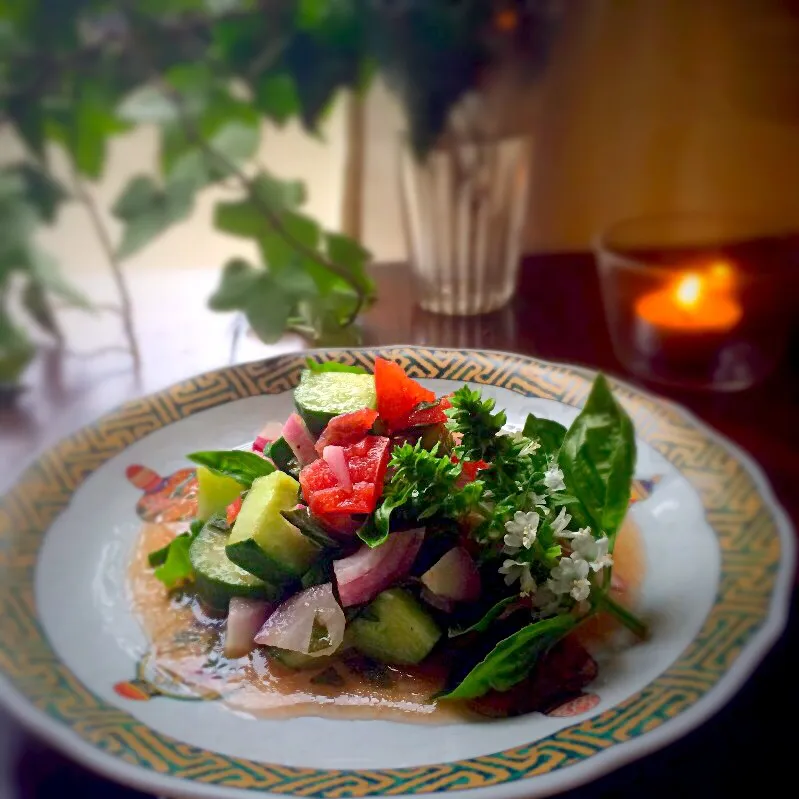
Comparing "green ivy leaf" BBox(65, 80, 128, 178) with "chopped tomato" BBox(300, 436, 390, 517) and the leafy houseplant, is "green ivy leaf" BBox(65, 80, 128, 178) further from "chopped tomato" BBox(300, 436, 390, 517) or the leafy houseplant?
"chopped tomato" BBox(300, 436, 390, 517)

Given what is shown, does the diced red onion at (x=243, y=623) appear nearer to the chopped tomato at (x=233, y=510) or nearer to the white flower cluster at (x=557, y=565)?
the chopped tomato at (x=233, y=510)

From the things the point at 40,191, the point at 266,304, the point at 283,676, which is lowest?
the point at 283,676

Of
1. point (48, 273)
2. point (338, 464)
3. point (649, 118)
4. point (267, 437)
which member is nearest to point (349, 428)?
point (338, 464)

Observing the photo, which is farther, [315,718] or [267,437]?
[267,437]

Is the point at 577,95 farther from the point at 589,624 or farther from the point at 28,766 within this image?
the point at 28,766

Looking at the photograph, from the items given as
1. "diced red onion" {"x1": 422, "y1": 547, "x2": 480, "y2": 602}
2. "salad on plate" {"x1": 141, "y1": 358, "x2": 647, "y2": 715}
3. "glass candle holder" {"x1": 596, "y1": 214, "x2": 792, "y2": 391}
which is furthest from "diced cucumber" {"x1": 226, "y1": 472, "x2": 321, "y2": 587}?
"glass candle holder" {"x1": 596, "y1": 214, "x2": 792, "y2": 391}

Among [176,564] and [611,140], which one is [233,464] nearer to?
[176,564]

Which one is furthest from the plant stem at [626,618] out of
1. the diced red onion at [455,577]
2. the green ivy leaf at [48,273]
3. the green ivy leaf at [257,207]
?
the green ivy leaf at [48,273]
